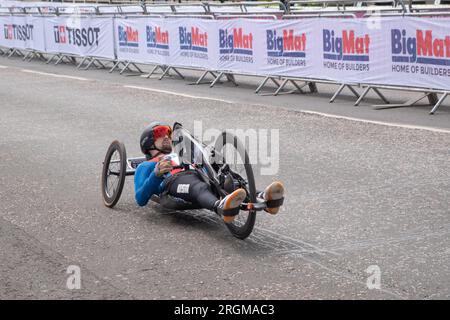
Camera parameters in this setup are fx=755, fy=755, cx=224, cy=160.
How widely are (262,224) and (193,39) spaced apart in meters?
11.6

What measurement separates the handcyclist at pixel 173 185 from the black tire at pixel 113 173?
0.21 metres

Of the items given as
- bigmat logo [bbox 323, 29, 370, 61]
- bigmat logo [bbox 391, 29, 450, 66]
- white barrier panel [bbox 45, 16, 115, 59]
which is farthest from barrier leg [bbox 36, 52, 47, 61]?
bigmat logo [bbox 391, 29, 450, 66]

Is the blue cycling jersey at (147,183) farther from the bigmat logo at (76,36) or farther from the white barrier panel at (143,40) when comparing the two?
the bigmat logo at (76,36)

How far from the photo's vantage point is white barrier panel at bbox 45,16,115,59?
20.9 meters

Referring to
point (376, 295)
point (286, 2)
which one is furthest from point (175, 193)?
point (286, 2)

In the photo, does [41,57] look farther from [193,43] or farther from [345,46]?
[345,46]

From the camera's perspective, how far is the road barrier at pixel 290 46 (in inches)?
466

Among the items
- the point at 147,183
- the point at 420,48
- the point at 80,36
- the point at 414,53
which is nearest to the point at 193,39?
the point at 80,36

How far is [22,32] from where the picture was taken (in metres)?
26.2

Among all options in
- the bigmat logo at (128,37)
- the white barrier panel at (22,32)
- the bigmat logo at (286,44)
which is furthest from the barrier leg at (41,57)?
the bigmat logo at (286,44)

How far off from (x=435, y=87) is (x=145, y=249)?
296 inches
